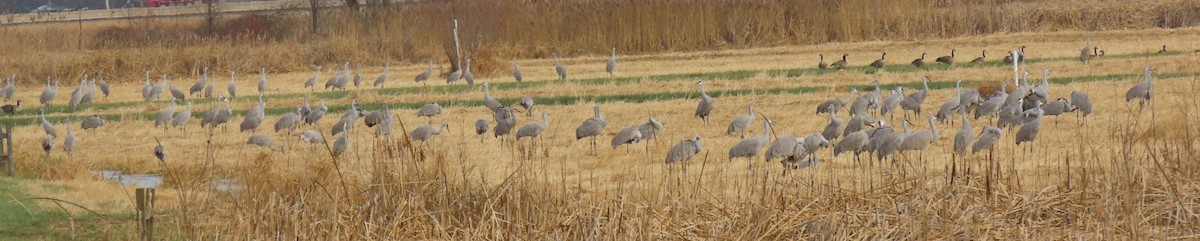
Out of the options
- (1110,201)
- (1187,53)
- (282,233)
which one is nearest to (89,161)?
(282,233)

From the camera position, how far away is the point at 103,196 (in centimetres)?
1226

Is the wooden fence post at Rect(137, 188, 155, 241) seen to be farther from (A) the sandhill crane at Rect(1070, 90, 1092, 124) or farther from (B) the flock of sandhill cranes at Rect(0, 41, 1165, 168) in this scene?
(A) the sandhill crane at Rect(1070, 90, 1092, 124)

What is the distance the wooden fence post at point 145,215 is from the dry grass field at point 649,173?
0.18 m

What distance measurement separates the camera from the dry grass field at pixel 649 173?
891 centimetres

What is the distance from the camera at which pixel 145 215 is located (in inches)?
342

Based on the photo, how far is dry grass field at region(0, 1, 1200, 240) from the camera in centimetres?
891

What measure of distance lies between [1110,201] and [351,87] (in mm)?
19051

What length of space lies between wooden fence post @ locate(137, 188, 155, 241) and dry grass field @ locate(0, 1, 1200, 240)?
183mm

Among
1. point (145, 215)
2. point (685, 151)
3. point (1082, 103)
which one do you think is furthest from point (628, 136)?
point (145, 215)

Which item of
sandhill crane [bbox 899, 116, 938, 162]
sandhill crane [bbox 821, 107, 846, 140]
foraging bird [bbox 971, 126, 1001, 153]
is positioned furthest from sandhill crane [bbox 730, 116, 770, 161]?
foraging bird [bbox 971, 126, 1001, 153]

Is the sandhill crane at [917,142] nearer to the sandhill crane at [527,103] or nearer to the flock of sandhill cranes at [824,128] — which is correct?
the flock of sandhill cranes at [824,128]

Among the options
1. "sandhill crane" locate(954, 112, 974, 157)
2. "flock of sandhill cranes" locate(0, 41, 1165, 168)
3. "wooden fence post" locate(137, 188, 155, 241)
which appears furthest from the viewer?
"flock of sandhill cranes" locate(0, 41, 1165, 168)

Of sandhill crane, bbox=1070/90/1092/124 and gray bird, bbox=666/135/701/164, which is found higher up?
sandhill crane, bbox=1070/90/1092/124

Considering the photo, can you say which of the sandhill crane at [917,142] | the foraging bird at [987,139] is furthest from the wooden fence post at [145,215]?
the foraging bird at [987,139]
